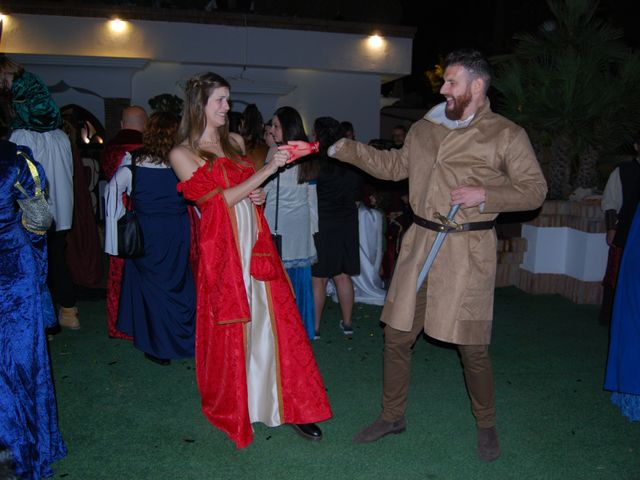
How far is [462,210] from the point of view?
296 centimetres

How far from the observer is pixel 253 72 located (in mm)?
12188

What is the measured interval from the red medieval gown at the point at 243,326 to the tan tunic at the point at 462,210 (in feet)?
1.91

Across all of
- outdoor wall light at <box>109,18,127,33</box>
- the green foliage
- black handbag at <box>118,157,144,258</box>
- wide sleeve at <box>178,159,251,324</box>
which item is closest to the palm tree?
the green foliage

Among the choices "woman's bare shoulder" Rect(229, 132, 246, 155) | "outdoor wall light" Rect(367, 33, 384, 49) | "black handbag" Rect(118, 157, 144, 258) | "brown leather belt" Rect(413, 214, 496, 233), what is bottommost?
"black handbag" Rect(118, 157, 144, 258)

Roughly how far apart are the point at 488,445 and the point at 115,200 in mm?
2911

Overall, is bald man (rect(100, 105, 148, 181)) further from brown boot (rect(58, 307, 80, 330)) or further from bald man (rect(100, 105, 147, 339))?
brown boot (rect(58, 307, 80, 330))

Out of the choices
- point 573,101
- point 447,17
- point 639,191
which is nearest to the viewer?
point 639,191

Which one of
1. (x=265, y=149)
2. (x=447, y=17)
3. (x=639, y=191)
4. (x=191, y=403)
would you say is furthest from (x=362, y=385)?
(x=447, y=17)

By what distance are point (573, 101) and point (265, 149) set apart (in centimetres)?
379

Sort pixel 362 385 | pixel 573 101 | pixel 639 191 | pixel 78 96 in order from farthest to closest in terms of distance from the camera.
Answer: pixel 78 96 < pixel 573 101 < pixel 639 191 < pixel 362 385

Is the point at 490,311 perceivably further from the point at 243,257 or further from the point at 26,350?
the point at 26,350

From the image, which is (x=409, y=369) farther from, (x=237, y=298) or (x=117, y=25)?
(x=117, y=25)

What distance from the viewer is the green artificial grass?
3080 mm

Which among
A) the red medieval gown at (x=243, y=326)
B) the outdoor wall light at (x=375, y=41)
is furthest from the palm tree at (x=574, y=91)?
the outdoor wall light at (x=375, y=41)
